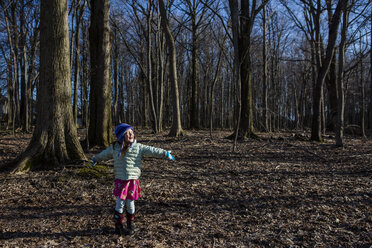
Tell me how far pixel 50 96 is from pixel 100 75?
9.23 ft

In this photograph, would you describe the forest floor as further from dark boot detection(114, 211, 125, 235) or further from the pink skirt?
the pink skirt

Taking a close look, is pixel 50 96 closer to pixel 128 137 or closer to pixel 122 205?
pixel 128 137

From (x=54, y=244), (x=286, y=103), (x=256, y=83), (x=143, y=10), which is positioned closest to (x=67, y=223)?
(x=54, y=244)

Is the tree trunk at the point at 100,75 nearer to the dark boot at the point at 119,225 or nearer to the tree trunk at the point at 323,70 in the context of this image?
the dark boot at the point at 119,225

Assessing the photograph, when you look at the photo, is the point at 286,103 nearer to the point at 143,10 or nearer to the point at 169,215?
the point at 143,10

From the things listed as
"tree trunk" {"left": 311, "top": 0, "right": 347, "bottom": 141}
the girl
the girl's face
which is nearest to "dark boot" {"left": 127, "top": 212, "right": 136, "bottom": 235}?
the girl

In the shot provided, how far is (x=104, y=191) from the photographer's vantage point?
14.4 feet

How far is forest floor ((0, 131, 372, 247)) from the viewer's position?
2854mm

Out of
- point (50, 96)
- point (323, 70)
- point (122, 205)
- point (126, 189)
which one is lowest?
point (122, 205)

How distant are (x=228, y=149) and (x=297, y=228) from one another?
17.7ft

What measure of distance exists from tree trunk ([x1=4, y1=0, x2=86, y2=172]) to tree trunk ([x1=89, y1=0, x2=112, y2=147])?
8.16 feet

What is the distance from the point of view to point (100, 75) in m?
7.94

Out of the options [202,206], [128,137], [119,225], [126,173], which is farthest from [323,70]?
[119,225]

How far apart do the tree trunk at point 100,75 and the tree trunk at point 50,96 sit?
8.16 ft
